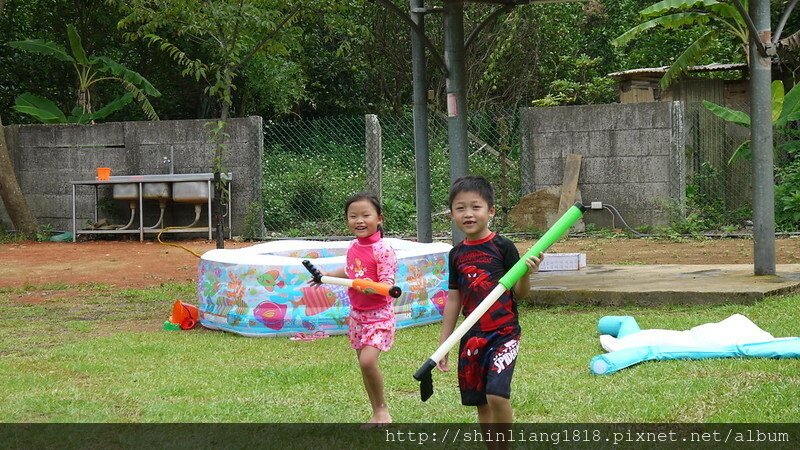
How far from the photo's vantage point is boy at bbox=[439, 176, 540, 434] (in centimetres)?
442

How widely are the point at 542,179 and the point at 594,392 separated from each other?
11105 millimetres

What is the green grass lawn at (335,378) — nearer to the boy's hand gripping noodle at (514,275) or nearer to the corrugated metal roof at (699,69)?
the boy's hand gripping noodle at (514,275)

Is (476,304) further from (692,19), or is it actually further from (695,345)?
(692,19)

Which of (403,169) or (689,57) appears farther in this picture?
(403,169)

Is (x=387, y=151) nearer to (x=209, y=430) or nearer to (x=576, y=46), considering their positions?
(x=576, y=46)

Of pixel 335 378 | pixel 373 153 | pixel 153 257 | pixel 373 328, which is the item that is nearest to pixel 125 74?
pixel 373 153

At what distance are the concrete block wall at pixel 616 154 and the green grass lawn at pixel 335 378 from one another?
293 inches

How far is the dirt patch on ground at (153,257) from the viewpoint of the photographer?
12766 mm

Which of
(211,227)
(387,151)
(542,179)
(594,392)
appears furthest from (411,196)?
(594,392)

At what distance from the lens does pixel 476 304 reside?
15.3 feet

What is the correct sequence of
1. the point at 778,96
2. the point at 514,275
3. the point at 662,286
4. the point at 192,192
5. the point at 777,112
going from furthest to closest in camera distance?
the point at 192,192
the point at 777,112
the point at 778,96
the point at 662,286
the point at 514,275

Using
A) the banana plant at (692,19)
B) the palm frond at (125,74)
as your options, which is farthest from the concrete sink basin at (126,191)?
the banana plant at (692,19)

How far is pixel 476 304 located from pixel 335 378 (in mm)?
2102

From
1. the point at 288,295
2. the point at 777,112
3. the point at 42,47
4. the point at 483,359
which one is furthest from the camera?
the point at 42,47
